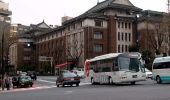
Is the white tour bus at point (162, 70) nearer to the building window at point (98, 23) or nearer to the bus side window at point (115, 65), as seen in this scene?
the bus side window at point (115, 65)

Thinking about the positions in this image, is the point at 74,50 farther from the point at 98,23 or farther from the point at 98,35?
the point at 98,23

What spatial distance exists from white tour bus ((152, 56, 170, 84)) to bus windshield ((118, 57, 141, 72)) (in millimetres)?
2723

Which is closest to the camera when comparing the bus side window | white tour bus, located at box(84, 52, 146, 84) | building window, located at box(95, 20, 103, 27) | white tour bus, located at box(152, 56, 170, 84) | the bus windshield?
white tour bus, located at box(84, 52, 146, 84)

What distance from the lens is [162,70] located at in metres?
37.4

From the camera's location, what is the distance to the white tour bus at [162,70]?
36.7 meters

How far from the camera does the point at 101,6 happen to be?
96.9m

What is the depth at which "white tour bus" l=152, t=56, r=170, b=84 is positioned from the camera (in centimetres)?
3673

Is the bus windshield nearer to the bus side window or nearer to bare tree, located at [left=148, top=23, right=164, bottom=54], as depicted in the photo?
the bus side window

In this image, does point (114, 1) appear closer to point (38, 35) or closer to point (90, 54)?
point (90, 54)

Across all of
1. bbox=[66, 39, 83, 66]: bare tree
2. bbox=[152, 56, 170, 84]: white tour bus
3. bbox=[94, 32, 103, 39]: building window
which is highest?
bbox=[94, 32, 103, 39]: building window

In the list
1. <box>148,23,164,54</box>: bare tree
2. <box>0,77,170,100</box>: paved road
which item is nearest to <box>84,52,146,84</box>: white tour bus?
<box>0,77,170,100</box>: paved road

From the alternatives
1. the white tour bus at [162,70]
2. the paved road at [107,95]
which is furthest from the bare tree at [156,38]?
the paved road at [107,95]

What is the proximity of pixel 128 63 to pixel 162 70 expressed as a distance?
3.63 metres

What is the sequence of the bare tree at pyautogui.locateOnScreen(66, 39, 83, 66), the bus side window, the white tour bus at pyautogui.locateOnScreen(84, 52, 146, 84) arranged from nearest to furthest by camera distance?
the white tour bus at pyautogui.locateOnScreen(84, 52, 146, 84), the bus side window, the bare tree at pyautogui.locateOnScreen(66, 39, 83, 66)
